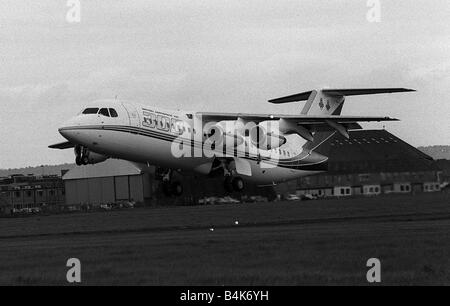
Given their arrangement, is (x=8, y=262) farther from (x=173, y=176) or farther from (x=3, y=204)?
(x=3, y=204)

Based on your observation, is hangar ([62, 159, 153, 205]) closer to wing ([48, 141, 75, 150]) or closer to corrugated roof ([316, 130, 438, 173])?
corrugated roof ([316, 130, 438, 173])

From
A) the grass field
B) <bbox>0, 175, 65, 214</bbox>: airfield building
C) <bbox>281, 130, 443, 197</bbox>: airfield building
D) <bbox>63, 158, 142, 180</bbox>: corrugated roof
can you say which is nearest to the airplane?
the grass field

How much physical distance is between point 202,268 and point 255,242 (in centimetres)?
683

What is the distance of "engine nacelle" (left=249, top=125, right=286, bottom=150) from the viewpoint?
47.7 metres

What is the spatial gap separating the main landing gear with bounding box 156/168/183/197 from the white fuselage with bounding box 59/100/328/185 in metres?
2.81

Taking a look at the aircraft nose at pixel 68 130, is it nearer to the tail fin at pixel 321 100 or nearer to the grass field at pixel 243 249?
the grass field at pixel 243 249

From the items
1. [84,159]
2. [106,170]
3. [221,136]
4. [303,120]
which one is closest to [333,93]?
[303,120]

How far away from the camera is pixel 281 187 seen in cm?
6750

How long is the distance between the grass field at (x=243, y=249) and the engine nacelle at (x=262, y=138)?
422cm

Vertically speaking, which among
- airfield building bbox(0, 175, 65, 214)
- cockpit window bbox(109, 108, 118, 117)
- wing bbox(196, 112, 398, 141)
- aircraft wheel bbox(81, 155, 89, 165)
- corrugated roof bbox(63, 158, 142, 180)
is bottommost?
airfield building bbox(0, 175, 65, 214)

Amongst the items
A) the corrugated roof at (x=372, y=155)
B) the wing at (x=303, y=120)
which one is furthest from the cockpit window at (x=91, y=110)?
the corrugated roof at (x=372, y=155)
